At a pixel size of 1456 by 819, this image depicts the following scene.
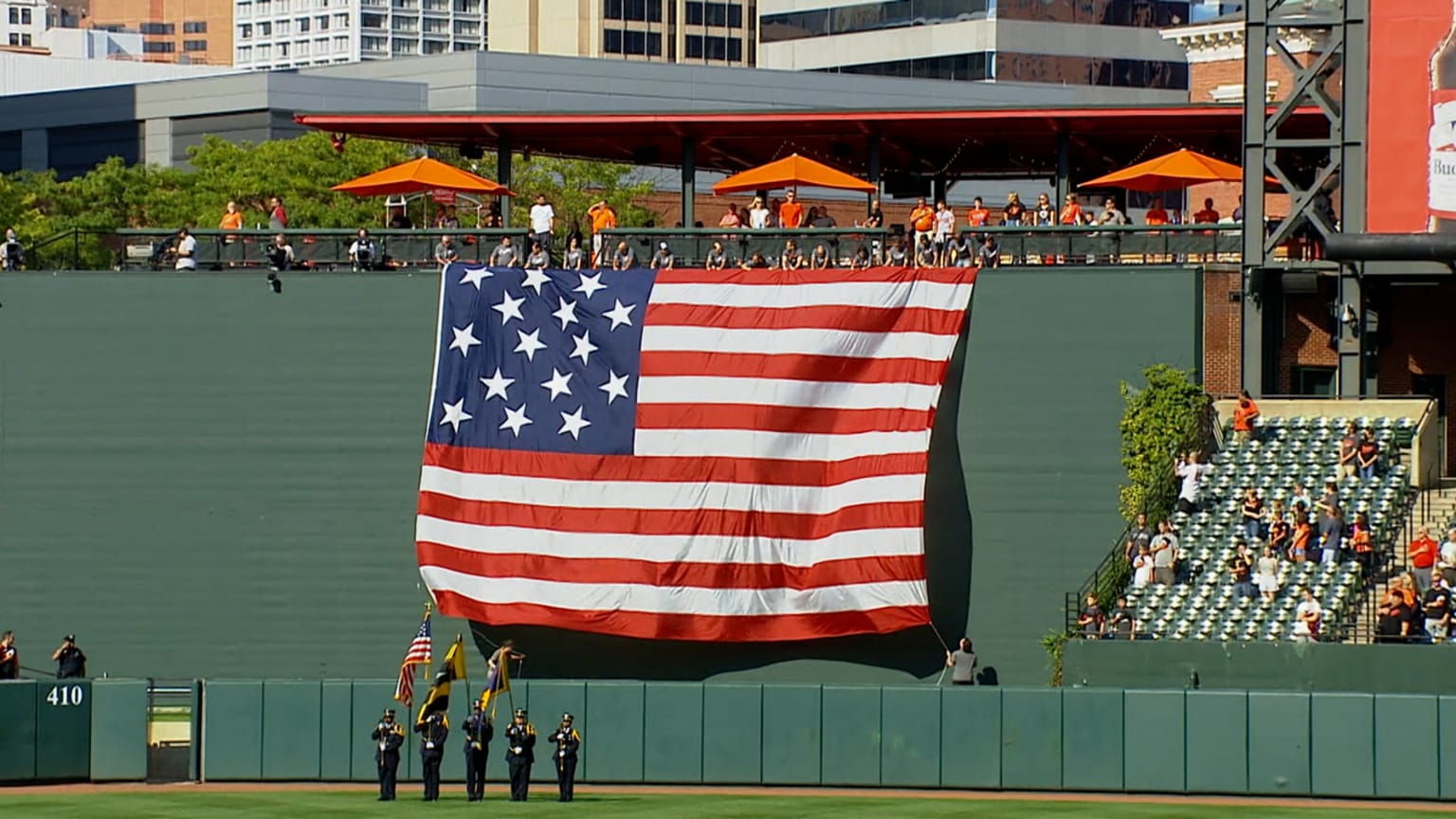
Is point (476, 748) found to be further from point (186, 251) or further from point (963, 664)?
point (186, 251)

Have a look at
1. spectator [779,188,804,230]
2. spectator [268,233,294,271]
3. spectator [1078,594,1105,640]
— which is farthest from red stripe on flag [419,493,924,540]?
spectator [779,188,804,230]

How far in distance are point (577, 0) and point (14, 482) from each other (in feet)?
414

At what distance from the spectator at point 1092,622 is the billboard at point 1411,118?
26.9ft

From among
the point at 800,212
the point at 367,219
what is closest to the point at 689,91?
the point at 367,219

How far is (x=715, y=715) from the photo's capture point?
3506cm

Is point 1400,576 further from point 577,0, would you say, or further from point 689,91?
point 577,0

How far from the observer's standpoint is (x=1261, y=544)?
1448 inches

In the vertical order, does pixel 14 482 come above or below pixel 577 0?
below

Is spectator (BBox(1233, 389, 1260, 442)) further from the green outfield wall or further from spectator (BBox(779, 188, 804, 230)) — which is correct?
spectator (BBox(779, 188, 804, 230))

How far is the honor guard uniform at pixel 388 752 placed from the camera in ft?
109

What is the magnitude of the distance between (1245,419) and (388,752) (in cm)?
1470

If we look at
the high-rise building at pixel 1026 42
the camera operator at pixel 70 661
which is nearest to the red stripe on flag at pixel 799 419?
the camera operator at pixel 70 661

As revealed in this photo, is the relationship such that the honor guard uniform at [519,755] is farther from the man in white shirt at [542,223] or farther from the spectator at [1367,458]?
the spectator at [1367,458]

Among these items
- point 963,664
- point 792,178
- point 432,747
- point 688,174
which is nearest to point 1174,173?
point 792,178
